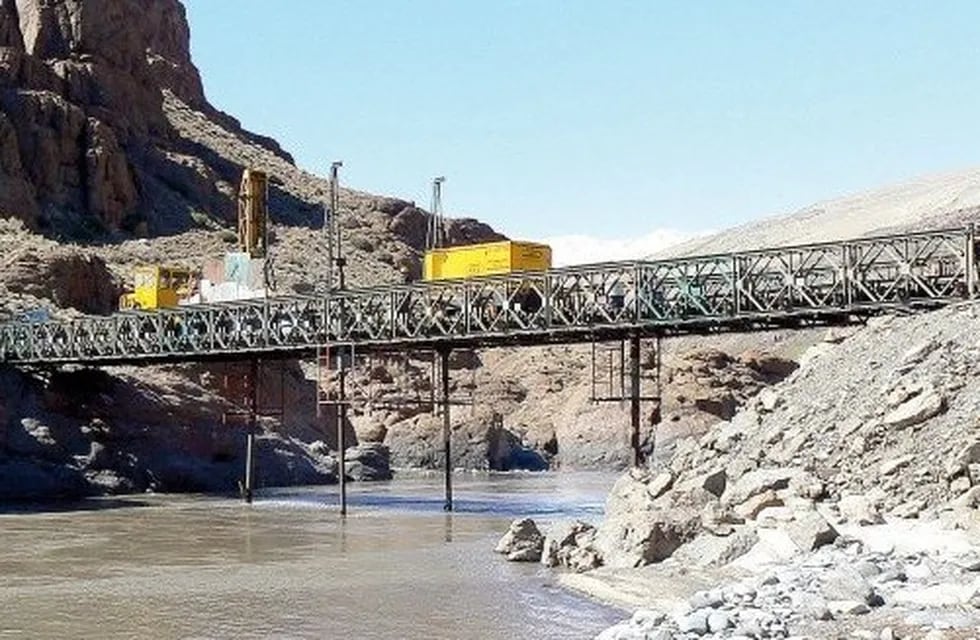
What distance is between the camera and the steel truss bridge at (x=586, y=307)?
31375mm

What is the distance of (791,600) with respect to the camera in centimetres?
1647

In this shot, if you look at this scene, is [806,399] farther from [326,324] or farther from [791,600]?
[326,324]

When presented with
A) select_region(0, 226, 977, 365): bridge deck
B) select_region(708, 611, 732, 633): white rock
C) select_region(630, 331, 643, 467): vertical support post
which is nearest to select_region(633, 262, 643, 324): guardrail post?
select_region(0, 226, 977, 365): bridge deck

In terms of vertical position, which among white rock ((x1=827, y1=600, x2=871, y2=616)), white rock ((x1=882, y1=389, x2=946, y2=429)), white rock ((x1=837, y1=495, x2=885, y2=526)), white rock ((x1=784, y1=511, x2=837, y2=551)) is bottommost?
white rock ((x1=827, y1=600, x2=871, y2=616))

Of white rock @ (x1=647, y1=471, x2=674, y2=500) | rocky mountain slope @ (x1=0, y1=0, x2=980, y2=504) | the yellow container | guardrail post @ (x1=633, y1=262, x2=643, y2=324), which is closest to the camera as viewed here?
white rock @ (x1=647, y1=471, x2=674, y2=500)

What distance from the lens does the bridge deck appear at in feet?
103

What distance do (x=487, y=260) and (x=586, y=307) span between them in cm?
917

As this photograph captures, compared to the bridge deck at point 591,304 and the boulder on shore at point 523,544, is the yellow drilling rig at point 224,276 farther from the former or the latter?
the boulder on shore at point 523,544

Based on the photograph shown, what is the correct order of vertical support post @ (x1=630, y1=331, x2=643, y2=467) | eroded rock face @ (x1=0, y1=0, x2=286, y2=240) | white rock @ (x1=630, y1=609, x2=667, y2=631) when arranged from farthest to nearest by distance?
eroded rock face @ (x1=0, y1=0, x2=286, y2=240) → vertical support post @ (x1=630, y1=331, x2=643, y2=467) → white rock @ (x1=630, y1=609, x2=667, y2=631)

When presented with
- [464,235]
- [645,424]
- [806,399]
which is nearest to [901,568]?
[806,399]

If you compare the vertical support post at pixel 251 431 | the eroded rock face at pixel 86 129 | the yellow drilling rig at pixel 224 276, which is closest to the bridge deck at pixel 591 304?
the vertical support post at pixel 251 431

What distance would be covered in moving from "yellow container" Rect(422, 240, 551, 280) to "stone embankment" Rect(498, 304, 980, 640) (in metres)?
16.6

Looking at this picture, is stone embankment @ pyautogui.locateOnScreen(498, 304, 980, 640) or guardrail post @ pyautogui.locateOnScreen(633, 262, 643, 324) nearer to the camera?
stone embankment @ pyautogui.locateOnScreen(498, 304, 980, 640)

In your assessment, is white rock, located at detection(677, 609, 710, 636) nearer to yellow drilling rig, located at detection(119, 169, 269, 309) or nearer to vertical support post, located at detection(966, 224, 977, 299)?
vertical support post, located at detection(966, 224, 977, 299)
